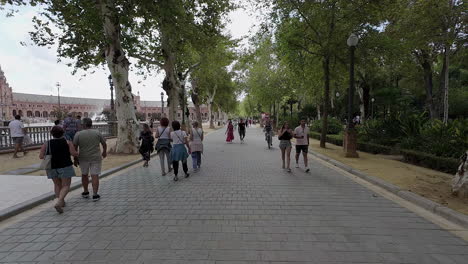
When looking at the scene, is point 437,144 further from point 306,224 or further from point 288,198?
point 306,224

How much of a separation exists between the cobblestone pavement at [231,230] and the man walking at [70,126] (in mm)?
5381

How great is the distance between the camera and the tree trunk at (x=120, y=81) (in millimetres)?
11414

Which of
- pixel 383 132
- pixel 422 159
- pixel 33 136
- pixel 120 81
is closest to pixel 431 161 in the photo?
pixel 422 159

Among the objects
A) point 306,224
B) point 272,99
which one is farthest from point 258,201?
point 272,99

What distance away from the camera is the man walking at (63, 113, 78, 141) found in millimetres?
10312

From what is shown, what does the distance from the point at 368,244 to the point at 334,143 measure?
1419 centimetres

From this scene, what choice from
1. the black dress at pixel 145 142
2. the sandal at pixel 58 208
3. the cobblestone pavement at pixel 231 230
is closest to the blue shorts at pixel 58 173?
the sandal at pixel 58 208

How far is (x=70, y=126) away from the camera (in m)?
10.4

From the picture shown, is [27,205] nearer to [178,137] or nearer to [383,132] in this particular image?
[178,137]

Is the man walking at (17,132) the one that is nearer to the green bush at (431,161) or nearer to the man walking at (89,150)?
the man walking at (89,150)

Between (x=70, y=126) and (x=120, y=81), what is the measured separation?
2905mm

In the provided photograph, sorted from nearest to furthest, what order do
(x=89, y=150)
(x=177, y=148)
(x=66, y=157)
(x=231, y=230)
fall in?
(x=231, y=230) → (x=66, y=157) → (x=89, y=150) → (x=177, y=148)

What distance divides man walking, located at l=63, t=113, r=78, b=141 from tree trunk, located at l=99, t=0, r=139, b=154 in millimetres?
2018

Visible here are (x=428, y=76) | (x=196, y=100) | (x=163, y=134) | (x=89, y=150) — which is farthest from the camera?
(x=196, y=100)
